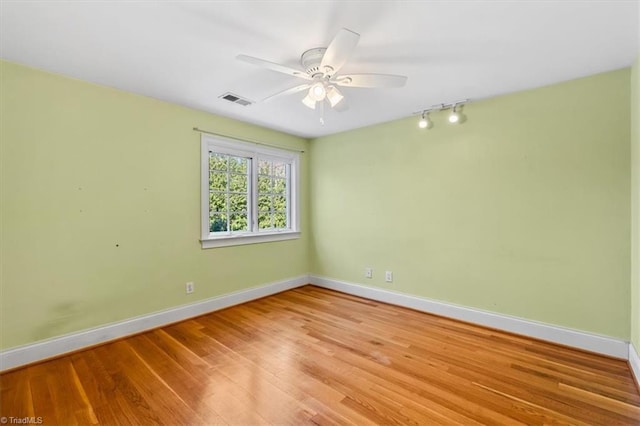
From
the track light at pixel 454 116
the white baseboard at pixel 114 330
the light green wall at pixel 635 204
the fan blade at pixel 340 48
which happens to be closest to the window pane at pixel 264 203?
the white baseboard at pixel 114 330

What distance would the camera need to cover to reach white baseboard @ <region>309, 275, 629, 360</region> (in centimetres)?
227

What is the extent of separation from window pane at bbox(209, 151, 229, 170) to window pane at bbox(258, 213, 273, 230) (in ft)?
2.74

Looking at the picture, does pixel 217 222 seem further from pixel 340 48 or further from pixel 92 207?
pixel 340 48

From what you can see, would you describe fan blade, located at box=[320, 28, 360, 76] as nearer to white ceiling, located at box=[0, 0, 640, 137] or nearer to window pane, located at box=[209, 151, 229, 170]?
white ceiling, located at box=[0, 0, 640, 137]

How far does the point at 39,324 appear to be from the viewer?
2.20 m

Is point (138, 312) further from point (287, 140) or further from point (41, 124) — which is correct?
point (287, 140)

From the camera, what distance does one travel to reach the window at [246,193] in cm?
334

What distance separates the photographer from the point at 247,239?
3643mm

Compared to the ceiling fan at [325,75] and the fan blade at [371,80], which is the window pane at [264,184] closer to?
the ceiling fan at [325,75]

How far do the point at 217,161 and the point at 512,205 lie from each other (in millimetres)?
3267

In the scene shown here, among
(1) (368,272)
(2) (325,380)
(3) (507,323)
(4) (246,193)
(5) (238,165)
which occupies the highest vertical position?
(5) (238,165)

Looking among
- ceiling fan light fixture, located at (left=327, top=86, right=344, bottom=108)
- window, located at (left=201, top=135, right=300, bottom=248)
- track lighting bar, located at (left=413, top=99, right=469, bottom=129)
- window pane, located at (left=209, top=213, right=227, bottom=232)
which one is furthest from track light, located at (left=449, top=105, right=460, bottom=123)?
window pane, located at (left=209, top=213, right=227, bottom=232)

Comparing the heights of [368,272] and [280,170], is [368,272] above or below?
below

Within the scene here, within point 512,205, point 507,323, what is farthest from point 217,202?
point 507,323
